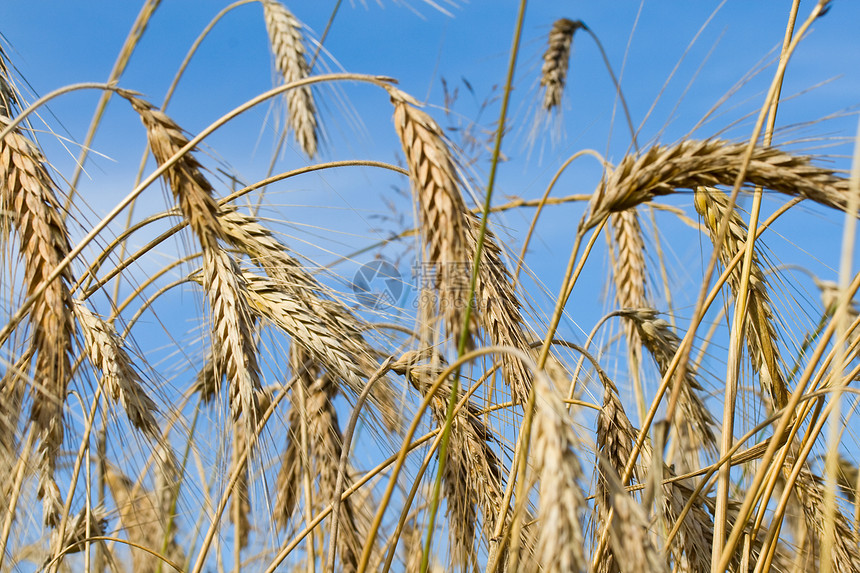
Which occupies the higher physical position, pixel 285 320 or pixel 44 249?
pixel 44 249

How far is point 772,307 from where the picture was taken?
175cm

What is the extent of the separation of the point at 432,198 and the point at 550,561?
0.60 meters

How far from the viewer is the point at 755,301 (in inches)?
68.7

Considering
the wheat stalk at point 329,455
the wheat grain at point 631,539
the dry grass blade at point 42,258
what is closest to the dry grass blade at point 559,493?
the wheat grain at point 631,539

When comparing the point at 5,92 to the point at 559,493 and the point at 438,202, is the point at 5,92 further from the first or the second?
the point at 559,493

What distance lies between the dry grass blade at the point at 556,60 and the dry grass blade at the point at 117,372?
9.39 ft

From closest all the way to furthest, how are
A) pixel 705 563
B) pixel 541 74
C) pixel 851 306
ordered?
pixel 705 563, pixel 851 306, pixel 541 74

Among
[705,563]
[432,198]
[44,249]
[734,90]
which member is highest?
[734,90]

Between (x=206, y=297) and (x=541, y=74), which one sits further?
(x=541, y=74)

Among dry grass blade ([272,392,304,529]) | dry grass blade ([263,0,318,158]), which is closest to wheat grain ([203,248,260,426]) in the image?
dry grass blade ([272,392,304,529])

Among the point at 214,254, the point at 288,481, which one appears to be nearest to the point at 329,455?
the point at 288,481

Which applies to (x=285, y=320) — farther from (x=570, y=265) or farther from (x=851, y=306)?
(x=851, y=306)

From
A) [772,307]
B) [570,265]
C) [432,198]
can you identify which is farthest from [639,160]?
[772,307]

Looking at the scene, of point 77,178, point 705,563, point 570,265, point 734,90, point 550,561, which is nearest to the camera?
point 550,561
